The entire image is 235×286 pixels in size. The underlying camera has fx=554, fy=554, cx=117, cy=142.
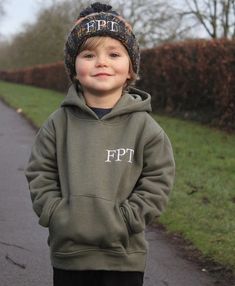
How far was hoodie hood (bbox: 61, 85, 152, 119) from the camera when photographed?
Result: 2555 millimetres

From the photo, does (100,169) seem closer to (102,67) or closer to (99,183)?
(99,183)

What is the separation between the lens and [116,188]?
8.07ft

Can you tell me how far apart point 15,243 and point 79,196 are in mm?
2976

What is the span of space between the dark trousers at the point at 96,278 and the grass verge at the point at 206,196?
2.18 m

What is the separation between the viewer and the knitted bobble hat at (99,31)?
8.44ft

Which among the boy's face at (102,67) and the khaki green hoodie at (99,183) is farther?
the boy's face at (102,67)

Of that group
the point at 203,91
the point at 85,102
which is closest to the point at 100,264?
the point at 85,102

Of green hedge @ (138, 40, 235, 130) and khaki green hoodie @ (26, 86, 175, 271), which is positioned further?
green hedge @ (138, 40, 235, 130)

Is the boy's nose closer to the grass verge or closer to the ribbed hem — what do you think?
the ribbed hem

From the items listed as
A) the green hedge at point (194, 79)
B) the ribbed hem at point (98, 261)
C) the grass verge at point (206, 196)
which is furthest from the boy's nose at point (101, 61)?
the green hedge at point (194, 79)

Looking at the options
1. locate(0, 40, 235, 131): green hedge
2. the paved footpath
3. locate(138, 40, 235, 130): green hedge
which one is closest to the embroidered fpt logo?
the paved footpath

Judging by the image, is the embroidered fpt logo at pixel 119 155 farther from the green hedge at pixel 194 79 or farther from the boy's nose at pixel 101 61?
the green hedge at pixel 194 79

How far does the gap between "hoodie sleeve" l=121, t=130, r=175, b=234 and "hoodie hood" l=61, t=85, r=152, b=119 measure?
6.7 inches

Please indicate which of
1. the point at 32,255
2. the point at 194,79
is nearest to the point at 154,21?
the point at 194,79
